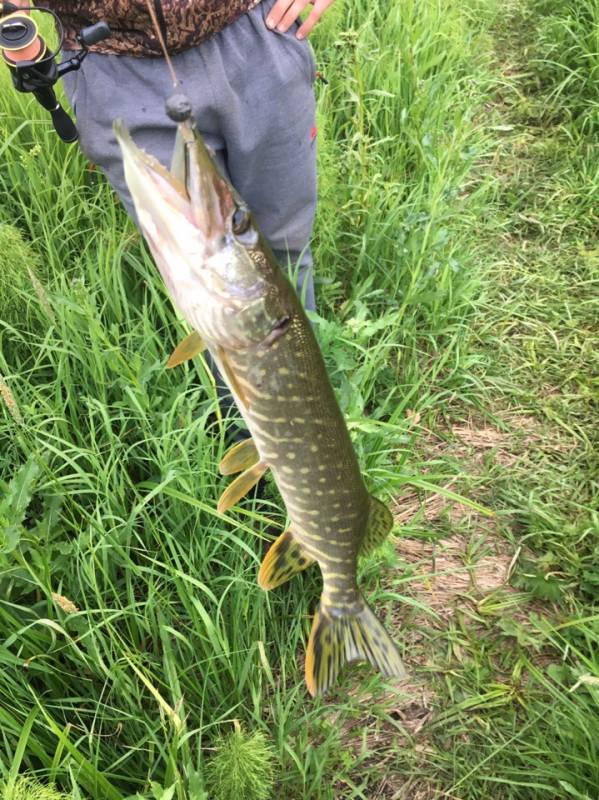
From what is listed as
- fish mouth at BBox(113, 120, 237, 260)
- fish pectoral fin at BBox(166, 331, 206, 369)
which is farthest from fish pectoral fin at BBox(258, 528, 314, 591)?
fish mouth at BBox(113, 120, 237, 260)

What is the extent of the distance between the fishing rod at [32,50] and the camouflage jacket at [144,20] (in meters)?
0.07

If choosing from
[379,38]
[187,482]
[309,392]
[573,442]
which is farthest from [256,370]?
[379,38]

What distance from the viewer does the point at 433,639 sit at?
196 centimetres

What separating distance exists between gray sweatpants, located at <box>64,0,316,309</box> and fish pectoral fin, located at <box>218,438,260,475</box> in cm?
78

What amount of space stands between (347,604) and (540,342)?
171 centimetres

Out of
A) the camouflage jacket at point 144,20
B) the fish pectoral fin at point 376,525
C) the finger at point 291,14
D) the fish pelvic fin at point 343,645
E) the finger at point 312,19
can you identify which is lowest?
the fish pelvic fin at point 343,645

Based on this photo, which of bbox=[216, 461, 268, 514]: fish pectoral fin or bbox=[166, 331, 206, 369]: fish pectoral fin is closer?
bbox=[166, 331, 206, 369]: fish pectoral fin

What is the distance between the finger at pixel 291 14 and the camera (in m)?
1.59

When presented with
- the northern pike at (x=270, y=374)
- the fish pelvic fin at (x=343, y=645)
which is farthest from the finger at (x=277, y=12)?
the fish pelvic fin at (x=343, y=645)

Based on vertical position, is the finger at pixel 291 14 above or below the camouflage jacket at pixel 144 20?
below

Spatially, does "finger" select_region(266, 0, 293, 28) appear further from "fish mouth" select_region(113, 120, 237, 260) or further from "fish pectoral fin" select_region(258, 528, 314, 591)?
"fish pectoral fin" select_region(258, 528, 314, 591)

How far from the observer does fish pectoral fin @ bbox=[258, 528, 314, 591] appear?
1447mm

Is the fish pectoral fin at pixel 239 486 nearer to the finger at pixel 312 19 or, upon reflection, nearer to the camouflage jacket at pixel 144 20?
the camouflage jacket at pixel 144 20

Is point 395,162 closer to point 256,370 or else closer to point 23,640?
point 256,370
